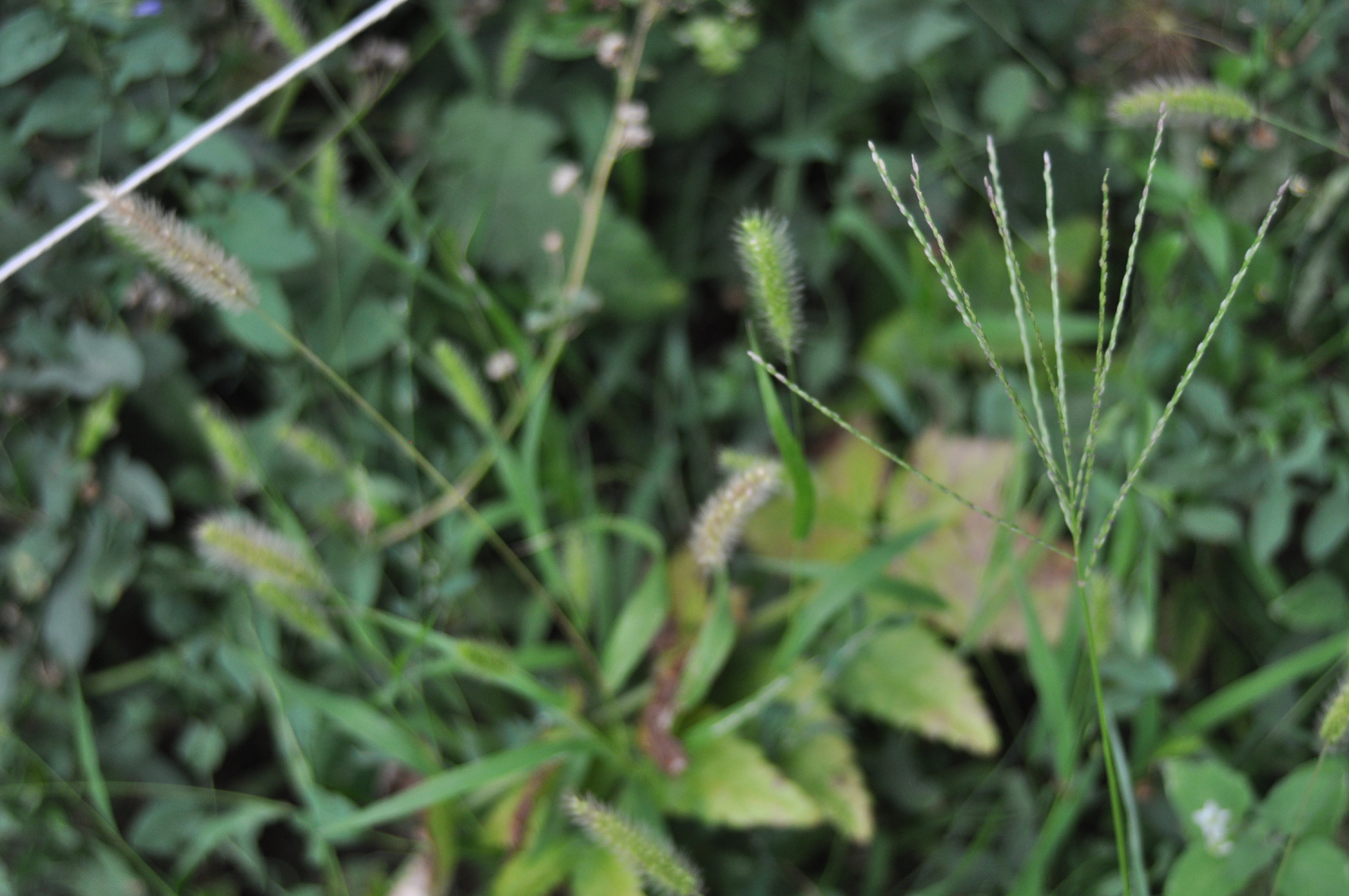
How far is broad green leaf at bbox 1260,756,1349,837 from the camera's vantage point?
1009mm

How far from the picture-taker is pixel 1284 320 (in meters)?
1.31

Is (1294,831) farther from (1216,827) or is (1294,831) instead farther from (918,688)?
(918,688)

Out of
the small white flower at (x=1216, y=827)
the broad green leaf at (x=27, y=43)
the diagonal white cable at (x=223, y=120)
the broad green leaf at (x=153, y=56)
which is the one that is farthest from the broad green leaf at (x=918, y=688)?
the broad green leaf at (x=27, y=43)

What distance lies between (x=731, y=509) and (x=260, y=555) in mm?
559

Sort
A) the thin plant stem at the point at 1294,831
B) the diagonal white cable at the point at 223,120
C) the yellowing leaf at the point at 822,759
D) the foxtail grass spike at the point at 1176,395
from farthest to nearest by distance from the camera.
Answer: the yellowing leaf at the point at 822,759
the diagonal white cable at the point at 223,120
the thin plant stem at the point at 1294,831
the foxtail grass spike at the point at 1176,395

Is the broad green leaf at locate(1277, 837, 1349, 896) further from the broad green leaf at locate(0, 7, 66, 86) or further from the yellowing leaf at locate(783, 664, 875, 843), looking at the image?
the broad green leaf at locate(0, 7, 66, 86)

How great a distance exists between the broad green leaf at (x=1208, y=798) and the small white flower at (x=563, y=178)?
1.03 meters

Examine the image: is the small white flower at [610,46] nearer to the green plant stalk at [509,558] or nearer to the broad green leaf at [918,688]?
the green plant stalk at [509,558]

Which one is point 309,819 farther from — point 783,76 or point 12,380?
point 783,76

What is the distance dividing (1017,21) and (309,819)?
4.98 ft

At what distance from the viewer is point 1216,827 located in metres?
1.01

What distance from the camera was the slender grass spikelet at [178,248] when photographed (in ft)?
2.85

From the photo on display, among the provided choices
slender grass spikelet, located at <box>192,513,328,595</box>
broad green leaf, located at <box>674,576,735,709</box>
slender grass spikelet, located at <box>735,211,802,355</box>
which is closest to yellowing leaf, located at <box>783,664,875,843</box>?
broad green leaf, located at <box>674,576,735,709</box>

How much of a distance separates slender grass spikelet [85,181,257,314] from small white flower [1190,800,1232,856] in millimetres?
1153
